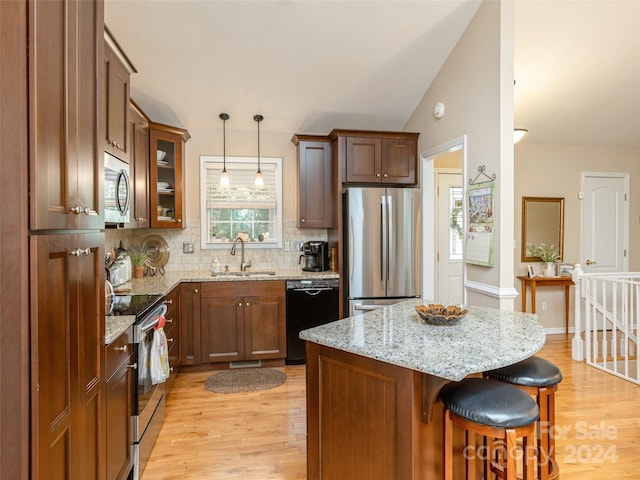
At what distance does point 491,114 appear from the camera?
274cm

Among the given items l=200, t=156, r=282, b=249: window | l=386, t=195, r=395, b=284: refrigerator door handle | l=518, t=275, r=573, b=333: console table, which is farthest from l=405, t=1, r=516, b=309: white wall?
l=200, t=156, r=282, b=249: window

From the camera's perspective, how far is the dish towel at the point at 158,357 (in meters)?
2.27

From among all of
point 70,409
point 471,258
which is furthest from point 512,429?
point 471,258

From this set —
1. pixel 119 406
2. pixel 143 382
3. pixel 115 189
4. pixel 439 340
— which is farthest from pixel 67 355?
pixel 439 340

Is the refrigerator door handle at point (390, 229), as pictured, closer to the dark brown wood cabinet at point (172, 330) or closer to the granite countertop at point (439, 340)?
the granite countertop at point (439, 340)

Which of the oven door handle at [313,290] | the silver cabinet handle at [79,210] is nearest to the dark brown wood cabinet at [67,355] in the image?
the silver cabinet handle at [79,210]

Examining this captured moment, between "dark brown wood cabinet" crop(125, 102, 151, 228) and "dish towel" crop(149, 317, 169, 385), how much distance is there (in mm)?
903

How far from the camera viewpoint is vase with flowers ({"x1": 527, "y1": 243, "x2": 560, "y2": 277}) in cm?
462

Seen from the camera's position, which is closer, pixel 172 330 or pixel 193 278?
pixel 172 330

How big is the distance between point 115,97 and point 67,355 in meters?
1.60

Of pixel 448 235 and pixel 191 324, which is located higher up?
pixel 448 235

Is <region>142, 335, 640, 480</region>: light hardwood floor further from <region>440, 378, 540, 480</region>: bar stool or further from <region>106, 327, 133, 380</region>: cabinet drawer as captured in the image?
<region>440, 378, 540, 480</region>: bar stool

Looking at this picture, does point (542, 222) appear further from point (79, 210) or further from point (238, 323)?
point (79, 210)

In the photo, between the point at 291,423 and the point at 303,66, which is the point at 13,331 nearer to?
the point at 291,423
